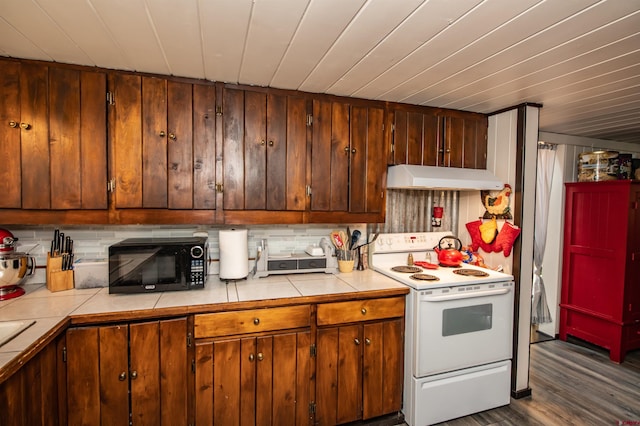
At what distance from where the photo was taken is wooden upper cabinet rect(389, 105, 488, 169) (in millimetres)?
2486

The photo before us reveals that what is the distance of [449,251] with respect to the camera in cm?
266

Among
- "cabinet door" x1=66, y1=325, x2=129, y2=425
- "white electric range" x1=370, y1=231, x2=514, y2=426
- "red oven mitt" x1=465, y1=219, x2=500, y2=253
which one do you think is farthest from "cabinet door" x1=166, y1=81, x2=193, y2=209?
"red oven mitt" x1=465, y1=219, x2=500, y2=253

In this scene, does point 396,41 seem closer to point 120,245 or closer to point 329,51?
point 329,51

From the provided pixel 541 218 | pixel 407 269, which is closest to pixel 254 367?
pixel 407 269

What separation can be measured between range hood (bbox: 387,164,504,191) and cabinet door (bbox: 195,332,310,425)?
125cm

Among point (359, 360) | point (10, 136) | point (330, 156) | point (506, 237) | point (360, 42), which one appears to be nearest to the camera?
point (360, 42)

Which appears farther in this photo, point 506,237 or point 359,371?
point 506,237

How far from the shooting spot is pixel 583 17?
127 centimetres

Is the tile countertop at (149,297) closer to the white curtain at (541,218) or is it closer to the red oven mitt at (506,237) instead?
the red oven mitt at (506,237)

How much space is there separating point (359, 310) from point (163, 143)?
5.22 feet

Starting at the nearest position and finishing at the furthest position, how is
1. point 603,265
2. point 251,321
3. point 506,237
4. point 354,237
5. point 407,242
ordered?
1. point 251,321
2. point 506,237
3. point 354,237
4. point 407,242
5. point 603,265

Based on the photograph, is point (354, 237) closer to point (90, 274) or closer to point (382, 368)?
point (382, 368)

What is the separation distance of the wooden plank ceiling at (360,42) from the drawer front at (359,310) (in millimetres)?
1395

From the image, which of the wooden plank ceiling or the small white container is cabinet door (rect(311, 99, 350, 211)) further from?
the small white container
